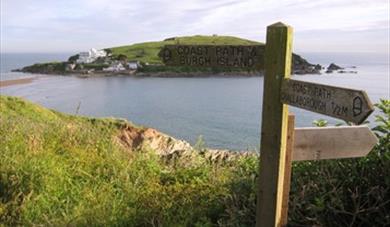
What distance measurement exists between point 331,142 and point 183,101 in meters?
70.0

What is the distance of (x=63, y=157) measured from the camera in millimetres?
6137

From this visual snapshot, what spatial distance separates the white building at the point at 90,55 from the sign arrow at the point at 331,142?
140947mm

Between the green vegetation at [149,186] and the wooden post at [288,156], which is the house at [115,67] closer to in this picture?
the green vegetation at [149,186]

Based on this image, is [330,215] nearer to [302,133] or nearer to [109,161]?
[302,133]

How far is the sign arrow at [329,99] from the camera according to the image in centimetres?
255

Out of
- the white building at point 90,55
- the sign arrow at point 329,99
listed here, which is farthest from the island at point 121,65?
the sign arrow at point 329,99

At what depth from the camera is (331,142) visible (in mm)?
3098

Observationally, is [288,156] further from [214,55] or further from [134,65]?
[134,65]

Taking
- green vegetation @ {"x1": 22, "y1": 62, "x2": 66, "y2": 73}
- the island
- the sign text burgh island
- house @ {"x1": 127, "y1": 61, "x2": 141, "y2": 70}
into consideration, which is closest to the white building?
the island

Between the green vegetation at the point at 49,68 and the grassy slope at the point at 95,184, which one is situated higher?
the grassy slope at the point at 95,184

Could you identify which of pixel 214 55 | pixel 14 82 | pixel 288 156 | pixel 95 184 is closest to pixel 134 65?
pixel 14 82

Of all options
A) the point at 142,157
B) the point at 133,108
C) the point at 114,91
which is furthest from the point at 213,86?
the point at 142,157

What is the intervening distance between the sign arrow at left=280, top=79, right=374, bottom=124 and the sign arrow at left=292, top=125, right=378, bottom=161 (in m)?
0.25

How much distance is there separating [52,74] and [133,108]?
67.7 meters
